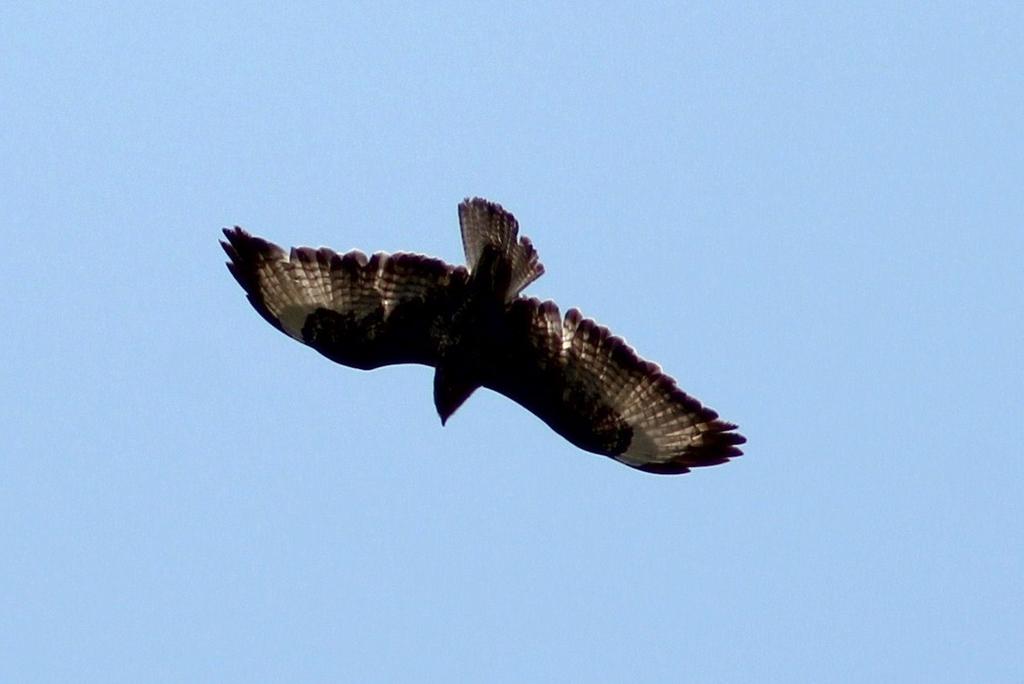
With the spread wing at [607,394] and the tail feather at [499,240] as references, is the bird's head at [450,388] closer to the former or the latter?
the spread wing at [607,394]

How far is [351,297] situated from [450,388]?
92 cm

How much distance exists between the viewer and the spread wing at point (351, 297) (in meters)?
10.9

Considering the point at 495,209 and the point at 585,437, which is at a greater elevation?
the point at 495,209

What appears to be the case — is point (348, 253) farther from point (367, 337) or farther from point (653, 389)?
point (653, 389)

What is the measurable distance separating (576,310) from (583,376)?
0.46 metres

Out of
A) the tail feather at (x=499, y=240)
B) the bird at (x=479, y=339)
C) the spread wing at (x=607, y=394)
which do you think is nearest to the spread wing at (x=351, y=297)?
the bird at (x=479, y=339)

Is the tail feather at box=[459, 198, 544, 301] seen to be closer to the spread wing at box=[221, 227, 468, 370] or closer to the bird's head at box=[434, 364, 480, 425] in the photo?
the spread wing at box=[221, 227, 468, 370]

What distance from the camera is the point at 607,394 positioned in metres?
10.9

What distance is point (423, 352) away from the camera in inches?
433

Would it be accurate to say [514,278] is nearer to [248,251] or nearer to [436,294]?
[436,294]

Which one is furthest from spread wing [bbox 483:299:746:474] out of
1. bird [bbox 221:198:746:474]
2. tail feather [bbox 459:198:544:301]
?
tail feather [bbox 459:198:544:301]

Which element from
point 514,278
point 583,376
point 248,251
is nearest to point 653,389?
point 583,376

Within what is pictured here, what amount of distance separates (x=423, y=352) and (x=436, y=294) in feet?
1.42

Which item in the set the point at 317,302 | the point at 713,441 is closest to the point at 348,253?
the point at 317,302
